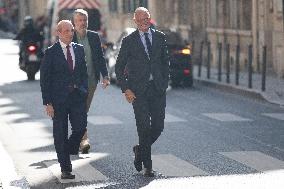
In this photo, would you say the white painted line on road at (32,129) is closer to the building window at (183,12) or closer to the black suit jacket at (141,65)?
the black suit jacket at (141,65)

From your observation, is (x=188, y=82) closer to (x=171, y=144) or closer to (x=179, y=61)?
(x=179, y=61)

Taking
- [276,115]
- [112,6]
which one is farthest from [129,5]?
[276,115]

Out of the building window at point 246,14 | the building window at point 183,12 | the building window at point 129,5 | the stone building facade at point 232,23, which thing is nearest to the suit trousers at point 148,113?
the stone building facade at point 232,23

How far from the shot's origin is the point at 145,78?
1080 cm

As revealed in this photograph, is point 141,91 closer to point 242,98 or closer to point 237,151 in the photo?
point 237,151

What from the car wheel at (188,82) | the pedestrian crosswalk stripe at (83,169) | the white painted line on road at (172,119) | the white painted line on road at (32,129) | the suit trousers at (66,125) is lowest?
the car wheel at (188,82)

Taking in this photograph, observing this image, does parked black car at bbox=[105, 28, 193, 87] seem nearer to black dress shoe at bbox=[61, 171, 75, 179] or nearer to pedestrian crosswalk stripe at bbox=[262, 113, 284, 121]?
pedestrian crosswalk stripe at bbox=[262, 113, 284, 121]

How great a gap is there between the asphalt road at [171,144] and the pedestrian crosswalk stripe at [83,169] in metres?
0.01

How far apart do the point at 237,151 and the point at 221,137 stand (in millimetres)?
1723

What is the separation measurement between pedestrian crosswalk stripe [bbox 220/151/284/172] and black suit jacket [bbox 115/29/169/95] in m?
1.55

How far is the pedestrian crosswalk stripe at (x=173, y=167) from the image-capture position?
1112 centimetres

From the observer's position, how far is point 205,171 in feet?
36.9

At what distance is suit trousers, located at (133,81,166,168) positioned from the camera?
1078 cm

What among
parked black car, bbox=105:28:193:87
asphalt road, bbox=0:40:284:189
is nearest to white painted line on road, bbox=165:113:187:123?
asphalt road, bbox=0:40:284:189
